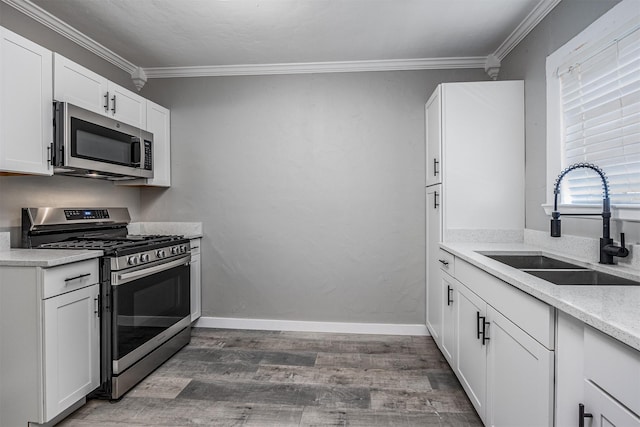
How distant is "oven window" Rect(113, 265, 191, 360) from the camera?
7.23ft

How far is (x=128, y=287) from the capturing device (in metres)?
2.27

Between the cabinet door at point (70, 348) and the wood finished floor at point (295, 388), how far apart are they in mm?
199

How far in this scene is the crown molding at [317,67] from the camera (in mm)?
3266

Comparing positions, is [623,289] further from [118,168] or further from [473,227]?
[118,168]

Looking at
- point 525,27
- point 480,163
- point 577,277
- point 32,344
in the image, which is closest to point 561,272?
point 577,277

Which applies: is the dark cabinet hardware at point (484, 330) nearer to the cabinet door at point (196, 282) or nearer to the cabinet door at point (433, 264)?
the cabinet door at point (433, 264)

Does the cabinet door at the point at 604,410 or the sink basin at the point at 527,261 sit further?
the sink basin at the point at 527,261

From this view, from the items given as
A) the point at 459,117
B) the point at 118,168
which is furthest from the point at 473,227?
the point at 118,168

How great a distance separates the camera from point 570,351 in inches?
44.8

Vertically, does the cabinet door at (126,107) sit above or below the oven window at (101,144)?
above

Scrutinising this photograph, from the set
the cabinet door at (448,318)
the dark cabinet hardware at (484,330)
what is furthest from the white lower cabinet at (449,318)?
the dark cabinet hardware at (484,330)

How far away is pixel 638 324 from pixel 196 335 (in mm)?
3227

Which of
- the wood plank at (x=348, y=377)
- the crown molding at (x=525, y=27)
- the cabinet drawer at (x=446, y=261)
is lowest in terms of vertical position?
the wood plank at (x=348, y=377)

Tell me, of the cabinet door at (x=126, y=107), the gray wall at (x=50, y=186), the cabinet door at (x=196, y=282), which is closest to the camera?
the gray wall at (x=50, y=186)
